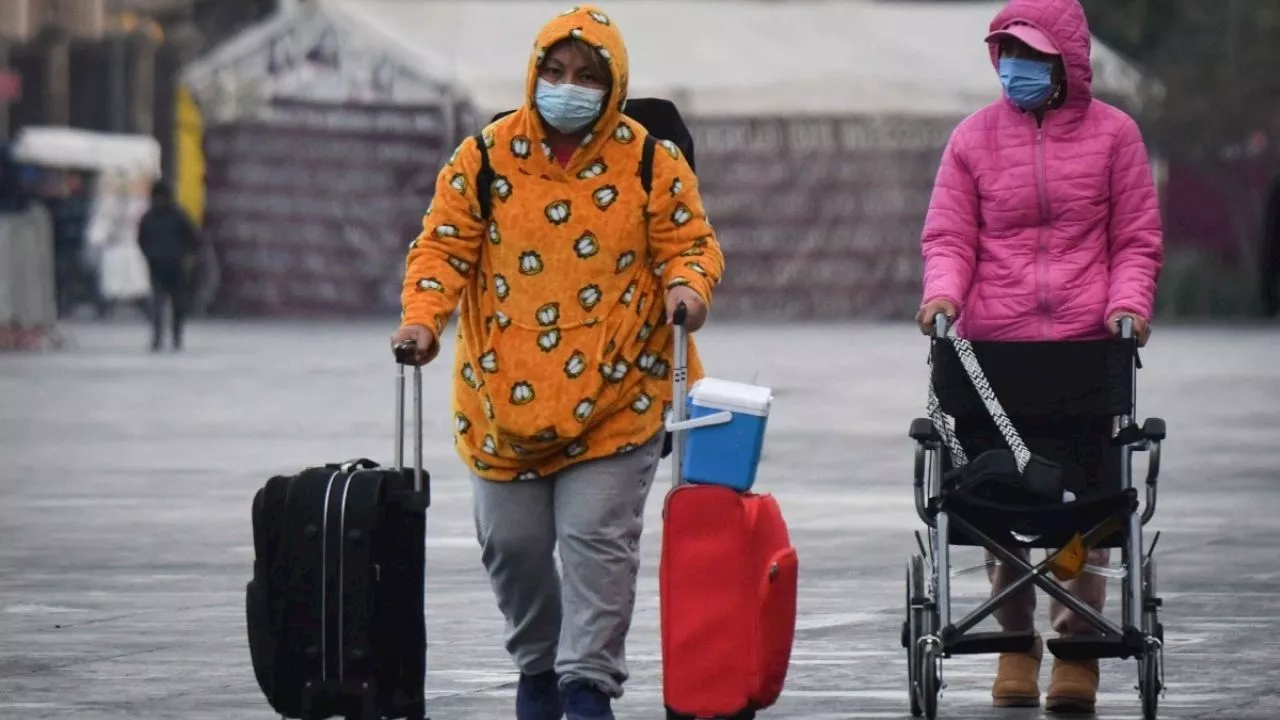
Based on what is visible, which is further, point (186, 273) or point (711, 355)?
point (186, 273)

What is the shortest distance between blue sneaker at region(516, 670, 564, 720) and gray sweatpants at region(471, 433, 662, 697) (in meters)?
0.03

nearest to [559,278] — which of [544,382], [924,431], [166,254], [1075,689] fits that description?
[544,382]

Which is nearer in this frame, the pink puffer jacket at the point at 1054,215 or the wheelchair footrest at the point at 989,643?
the wheelchair footrest at the point at 989,643

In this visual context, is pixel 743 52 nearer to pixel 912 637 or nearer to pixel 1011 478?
pixel 912 637

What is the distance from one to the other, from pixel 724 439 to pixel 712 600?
36 cm

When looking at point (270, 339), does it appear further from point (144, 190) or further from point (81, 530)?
point (81, 530)

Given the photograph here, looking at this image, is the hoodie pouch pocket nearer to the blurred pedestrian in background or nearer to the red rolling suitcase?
the red rolling suitcase

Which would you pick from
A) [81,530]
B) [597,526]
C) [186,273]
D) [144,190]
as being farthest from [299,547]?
[144,190]

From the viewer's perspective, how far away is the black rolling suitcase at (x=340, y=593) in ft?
22.9

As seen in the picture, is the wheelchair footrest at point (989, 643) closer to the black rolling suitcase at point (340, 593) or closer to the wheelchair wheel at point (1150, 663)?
the wheelchair wheel at point (1150, 663)

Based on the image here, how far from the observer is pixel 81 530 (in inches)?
531

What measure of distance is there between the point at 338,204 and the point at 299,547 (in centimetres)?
3329

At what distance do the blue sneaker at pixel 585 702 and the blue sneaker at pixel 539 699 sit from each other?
19 cm

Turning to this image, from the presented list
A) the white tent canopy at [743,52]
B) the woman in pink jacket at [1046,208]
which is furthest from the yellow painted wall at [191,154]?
the woman in pink jacket at [1046,208]
